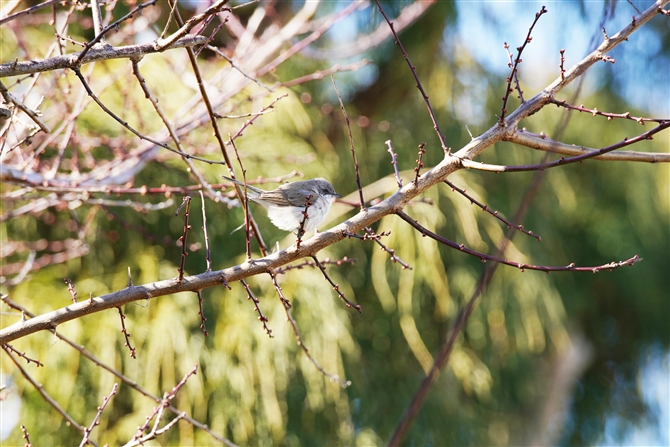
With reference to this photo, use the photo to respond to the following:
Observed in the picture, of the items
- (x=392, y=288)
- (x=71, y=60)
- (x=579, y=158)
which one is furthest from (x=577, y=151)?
(x=392, y=288)

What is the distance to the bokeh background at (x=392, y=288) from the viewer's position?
2936 mm

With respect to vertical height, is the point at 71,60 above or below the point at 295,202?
below

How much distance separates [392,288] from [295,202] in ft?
3.17

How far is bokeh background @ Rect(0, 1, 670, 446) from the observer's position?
9.63ft

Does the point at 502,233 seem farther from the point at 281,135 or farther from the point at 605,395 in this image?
the point at 605,395

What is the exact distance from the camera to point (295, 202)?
284cm

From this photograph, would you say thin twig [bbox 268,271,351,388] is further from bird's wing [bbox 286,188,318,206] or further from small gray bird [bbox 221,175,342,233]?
bird's wing [bbox 286,188,318,206]

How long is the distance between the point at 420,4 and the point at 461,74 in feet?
2.30

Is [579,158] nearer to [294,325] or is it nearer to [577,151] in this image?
[577,151]

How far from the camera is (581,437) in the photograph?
4559 millimetres

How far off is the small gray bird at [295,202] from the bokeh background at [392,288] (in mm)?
183

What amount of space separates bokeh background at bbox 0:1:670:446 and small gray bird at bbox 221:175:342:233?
0.18 meters

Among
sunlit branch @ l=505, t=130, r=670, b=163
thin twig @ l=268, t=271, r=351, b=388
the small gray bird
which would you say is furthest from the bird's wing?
sunlit branch @ l=505, t=130, r=670, b=163

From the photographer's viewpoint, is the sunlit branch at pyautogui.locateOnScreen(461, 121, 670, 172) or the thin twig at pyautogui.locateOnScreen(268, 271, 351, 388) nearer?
the sunlit branch at pyautogui.locateOnScreen(461, 121, 670, 172)
